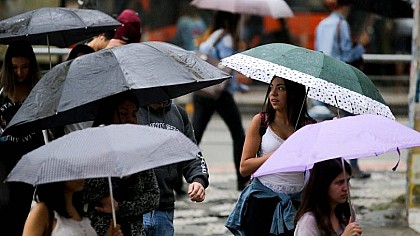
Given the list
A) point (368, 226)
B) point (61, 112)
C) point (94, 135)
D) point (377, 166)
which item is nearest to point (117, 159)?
point (94, 135)

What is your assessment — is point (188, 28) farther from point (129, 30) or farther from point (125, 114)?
point (125, 114)

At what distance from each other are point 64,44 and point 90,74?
2.86 meters

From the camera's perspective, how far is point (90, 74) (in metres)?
5.36

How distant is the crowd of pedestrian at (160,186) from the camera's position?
4.91 m

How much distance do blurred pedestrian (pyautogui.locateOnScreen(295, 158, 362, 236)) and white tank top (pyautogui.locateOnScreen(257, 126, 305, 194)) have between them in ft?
2.68

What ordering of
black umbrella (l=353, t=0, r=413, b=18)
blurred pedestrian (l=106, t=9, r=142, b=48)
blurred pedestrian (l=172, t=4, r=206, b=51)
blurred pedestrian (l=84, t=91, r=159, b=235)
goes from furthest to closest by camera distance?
blurred pedestrian (l=172, t=4, r=206, b=51) < black umbrella (l=353, t=0, r=413, b=18) < blurred pedestrian (l=106, t=9, r=142, b=48) < blurred pedestrian (l=84, t=91, r=159, b=235)

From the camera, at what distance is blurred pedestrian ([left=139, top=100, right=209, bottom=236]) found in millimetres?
5945

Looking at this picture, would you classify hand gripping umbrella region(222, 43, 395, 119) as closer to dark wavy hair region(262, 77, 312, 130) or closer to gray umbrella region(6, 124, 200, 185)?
dark wavy hair region(262, 77, 312, 130)

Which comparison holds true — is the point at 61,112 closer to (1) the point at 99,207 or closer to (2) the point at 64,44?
(1) the point at 99,207

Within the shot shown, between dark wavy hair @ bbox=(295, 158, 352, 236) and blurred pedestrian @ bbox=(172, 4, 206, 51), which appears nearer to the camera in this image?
dark wavy hair @ bbox=(295, 158, 352, 236)

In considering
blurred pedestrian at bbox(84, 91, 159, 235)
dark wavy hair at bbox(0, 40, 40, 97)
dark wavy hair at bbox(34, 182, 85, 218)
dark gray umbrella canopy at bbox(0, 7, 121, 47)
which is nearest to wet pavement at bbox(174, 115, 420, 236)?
dark gray umbrella canopy at bbox(0, 7, 121, 47)

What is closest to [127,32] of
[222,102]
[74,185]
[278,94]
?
[278,94]

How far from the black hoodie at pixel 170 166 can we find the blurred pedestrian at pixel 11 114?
1093 mm

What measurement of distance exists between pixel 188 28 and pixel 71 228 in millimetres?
13649
